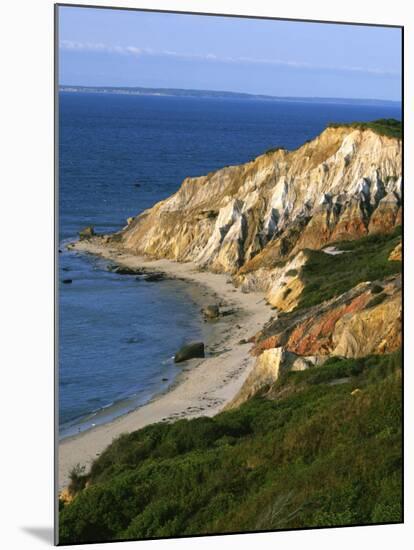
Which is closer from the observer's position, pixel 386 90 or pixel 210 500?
pixel 210 500

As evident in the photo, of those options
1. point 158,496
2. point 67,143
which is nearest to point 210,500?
point 158,496

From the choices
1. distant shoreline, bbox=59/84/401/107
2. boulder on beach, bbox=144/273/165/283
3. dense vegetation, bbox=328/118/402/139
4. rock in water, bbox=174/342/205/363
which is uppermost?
distant shoreline, bbox=59/84/401/107

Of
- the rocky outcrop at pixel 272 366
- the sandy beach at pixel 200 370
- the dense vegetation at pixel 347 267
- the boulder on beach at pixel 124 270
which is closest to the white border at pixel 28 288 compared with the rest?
the sandy beach at pixel 200 370

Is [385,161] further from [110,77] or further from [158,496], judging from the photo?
[158,496]

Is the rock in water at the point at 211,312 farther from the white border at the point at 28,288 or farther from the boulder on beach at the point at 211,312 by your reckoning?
the white border at the point at 28,288

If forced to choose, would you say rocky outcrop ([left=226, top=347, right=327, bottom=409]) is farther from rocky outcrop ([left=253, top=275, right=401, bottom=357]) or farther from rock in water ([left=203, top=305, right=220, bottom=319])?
rock in water ([left=203, top=305, right=220, bottom=319])

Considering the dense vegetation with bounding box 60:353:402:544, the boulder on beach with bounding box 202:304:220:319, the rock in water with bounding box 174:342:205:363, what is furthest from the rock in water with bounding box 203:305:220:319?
the dense vegetation with bounding box 60:353:402:544
